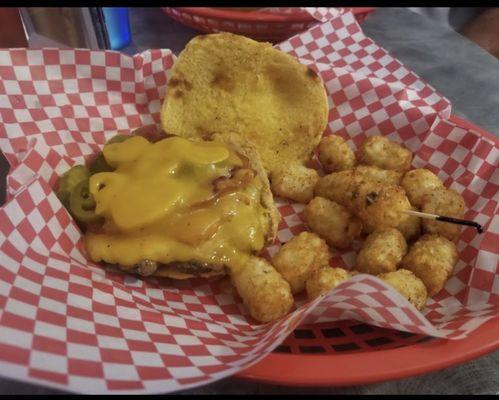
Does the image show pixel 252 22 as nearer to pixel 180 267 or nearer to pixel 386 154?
pixel 386 154

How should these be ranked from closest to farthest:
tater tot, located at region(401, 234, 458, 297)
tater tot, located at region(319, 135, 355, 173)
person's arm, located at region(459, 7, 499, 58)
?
tater tot, located at region(401, 234, 458, 297)
tater tot, located at region(319, 135, 355, 173)
person's arm, located at region(459, 7, 499, 58)

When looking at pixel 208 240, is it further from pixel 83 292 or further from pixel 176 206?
pixel 83 292

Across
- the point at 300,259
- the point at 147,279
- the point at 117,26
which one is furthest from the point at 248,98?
the point at 117,26

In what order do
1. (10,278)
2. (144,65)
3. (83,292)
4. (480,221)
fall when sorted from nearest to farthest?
(10,278), (83,292), (480,221), (144,65)

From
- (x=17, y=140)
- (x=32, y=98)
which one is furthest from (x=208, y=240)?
(x=32, y=98)

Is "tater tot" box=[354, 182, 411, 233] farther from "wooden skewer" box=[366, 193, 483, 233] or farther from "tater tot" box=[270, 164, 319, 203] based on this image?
"tater tot" box=[270, 164, 319, 203]

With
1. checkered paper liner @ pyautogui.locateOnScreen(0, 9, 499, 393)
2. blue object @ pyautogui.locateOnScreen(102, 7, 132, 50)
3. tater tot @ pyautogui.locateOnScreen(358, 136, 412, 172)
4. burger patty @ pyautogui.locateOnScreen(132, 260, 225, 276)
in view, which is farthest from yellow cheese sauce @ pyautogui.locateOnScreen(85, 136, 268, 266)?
blue object @ pyautogui.locateOnScreen(102, 7, 132, 50)

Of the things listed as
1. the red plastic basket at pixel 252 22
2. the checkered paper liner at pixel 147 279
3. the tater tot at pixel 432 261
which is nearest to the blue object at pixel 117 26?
the red plastic basket at pixel 252 22
